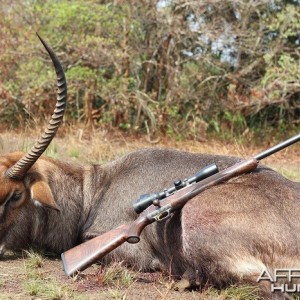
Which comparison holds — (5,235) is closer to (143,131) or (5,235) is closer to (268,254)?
(268,254)

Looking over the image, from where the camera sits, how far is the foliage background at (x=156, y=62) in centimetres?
1546

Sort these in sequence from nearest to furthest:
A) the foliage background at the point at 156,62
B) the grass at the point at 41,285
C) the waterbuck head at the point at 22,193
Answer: the grass at the point at 41,285 → the waterbuck head at the point at 22,193 → the foliage background at the point at 156,62

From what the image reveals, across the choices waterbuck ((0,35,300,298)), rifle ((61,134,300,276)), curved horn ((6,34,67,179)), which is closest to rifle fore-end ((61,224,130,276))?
rifle ((61,134,300,276))

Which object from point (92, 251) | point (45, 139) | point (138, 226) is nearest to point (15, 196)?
point (45, 139)

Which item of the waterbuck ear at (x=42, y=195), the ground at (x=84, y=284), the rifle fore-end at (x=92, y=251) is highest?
the waterbuck ear at (x=42, y=195)

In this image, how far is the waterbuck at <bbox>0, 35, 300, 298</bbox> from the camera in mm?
4840

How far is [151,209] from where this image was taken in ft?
16.9

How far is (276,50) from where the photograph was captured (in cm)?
1606

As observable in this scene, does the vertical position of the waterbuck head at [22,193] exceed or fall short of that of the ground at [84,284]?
it exceeds it

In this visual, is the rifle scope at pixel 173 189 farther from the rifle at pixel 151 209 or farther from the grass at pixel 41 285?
the grass at pixel 41 285

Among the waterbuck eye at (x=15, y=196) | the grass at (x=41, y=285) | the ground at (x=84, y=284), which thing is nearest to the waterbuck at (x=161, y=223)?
the waterbuck eye at (x=15, y=196)

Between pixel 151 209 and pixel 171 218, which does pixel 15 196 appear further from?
pixel 171 218

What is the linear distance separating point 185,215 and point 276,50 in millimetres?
11800

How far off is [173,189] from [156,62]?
11302mm
